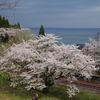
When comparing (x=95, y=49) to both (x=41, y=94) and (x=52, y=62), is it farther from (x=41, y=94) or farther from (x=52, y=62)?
(x=52, y=62)

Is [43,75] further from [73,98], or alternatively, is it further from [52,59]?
[73,98]

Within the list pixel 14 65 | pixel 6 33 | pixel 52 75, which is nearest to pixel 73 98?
pixel 52 75

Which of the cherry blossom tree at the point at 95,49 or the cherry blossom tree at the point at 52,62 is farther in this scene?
the cherry blossom tree at the point at 95,49

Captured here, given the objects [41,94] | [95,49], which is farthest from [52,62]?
[95,49]

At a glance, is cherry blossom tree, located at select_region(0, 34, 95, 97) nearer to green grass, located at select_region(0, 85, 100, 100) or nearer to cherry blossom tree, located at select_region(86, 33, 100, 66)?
green grass, located at select_region(0, 85, 100, 100)

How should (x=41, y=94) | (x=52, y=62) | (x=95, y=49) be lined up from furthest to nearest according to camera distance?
(x=95, y=49) → (x=41, y=94) → (x=52, y=62)

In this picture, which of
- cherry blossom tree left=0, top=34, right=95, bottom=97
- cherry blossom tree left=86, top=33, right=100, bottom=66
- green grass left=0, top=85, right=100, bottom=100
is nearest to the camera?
green grass left=0, top=85, right=100, bottom=100

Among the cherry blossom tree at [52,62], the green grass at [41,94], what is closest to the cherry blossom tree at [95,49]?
the green grass at [41,94]

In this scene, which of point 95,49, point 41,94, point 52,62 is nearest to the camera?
point 52,62

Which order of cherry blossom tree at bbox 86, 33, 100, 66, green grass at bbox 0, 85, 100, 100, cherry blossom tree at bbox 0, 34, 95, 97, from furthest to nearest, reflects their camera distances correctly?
cherry blossom tree at bbox 86, 33, 100, 66
cherry blossom tree at bbox 0, 34, 95, 97
green grass at bbox 0, 85, 100, 100

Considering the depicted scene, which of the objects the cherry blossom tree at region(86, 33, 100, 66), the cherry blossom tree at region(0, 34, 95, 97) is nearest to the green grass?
the cherry blossom tree at region(0, 34, 95, 97)

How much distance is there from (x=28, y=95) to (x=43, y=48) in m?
4.53

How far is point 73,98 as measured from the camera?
13.7 m

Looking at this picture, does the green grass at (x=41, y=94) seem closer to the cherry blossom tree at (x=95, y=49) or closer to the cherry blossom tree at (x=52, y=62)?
the cherry blossom tree at (x=52, y=62)
